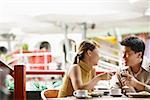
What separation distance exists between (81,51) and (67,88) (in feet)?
1.29

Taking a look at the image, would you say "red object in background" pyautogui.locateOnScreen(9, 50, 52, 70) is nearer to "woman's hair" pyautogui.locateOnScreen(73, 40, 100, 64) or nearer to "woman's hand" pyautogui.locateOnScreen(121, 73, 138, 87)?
"woman's hair" pyautogui.locateOnScreen(73, 40, 100, 64)

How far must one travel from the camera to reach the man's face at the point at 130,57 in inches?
125

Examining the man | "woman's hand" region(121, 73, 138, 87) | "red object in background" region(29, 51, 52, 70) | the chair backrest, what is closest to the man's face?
the man

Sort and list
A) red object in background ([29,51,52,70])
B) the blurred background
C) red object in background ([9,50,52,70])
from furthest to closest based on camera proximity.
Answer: red object in background ([29,51,52,70]) < red object in background ([9,50,52,70]) < the blurred background

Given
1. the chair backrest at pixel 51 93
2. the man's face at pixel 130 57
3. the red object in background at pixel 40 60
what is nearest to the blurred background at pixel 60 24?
the red object in background at pixel 40 60

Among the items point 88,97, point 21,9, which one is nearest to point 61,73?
point 88,97

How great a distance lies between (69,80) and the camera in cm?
311

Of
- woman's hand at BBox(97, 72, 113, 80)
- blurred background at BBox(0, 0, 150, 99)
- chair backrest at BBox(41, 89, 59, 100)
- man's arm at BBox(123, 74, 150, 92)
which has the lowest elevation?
chair backrest at BBox(41, 89, 59, 100)

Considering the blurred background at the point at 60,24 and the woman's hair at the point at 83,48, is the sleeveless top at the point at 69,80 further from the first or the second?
the blurred background at the point at 60,24

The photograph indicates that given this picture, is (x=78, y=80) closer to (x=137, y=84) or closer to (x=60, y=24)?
(x=137, y=84)

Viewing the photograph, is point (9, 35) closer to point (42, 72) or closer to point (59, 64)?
point (59, 64)

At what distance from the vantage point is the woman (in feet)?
9.90

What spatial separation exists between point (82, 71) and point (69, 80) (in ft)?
0.52

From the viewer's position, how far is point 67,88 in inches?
122
